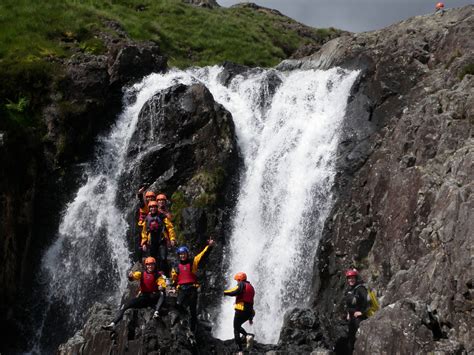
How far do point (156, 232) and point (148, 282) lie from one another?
1.94m

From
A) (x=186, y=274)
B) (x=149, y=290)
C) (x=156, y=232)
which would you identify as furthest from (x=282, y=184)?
(x=149, y=290)

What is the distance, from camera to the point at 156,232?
1728 centimetres

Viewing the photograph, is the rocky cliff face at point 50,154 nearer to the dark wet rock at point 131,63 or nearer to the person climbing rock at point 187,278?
the dark wet rock at point 131,63

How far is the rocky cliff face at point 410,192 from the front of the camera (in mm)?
14641

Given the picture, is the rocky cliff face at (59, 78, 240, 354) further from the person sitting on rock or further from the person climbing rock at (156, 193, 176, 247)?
the person climbing rock at (156, 193, 176, 247)

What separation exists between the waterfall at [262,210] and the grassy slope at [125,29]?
5.56 metres

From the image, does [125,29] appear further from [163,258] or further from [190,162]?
[163,258]

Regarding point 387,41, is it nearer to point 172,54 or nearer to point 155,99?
point 155,99

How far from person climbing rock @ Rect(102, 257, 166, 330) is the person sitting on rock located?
135 centimetres

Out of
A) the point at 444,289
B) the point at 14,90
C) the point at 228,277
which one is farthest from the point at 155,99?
the point at 444,289

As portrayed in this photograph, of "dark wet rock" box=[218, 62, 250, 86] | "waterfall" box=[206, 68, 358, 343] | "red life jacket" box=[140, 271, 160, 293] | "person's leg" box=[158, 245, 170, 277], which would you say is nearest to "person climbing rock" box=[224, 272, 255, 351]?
"red life jacket" box=[140, 271, 160, 293]

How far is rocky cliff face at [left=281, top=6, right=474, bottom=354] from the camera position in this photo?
14641mm

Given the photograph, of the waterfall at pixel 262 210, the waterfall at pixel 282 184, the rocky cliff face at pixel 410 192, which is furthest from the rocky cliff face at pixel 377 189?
the waterfall at pixel 262 210

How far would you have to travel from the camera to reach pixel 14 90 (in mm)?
29766
